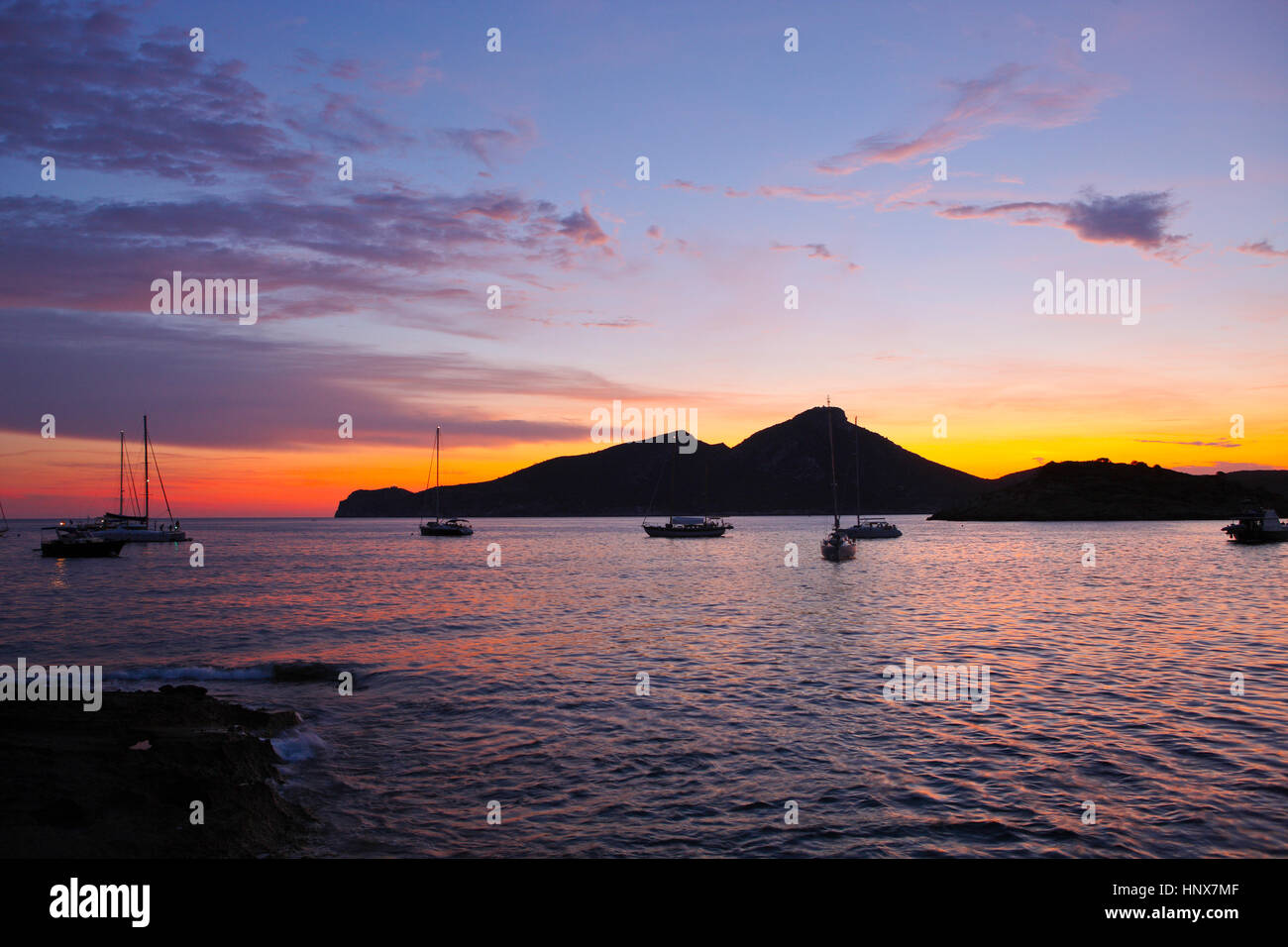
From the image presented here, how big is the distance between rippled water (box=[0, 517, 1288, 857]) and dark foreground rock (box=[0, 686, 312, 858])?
1.05 m

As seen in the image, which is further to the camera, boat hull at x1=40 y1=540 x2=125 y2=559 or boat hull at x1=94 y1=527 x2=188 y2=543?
boat hull at x1=94 y1=527 x2=188 y2=543

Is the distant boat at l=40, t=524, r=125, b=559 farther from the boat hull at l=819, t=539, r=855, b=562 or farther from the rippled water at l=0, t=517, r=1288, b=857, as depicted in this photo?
the boat hull at l=819, t=539, r=855, b=562

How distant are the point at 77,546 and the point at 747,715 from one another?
118963 millimetres

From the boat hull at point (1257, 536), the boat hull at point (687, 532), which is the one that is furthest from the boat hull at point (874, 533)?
the boat hull at point (1257, 536)

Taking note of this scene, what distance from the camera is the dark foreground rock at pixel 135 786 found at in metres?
10.3

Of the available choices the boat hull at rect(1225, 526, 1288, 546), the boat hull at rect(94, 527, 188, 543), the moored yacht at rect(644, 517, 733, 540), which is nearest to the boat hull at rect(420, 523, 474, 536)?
the moored yacht at rect(644, 517, 733, 540)

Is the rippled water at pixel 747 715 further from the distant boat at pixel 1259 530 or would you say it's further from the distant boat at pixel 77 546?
the distant boat at pixel 1259 530

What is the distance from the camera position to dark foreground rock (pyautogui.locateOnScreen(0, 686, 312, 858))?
10258 millimetres
